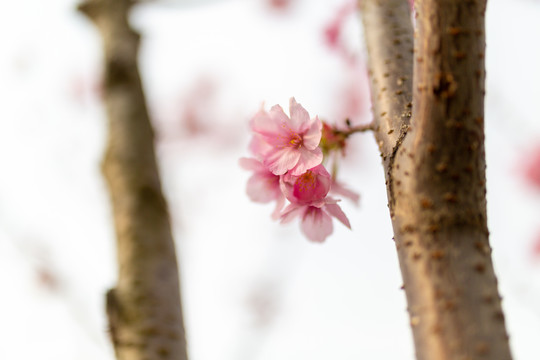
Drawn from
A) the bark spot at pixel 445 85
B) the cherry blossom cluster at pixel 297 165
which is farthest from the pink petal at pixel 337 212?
the bark spot at pixel 445 85

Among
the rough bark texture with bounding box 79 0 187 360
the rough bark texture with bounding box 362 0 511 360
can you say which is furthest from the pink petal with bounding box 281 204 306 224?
the rough bark texture with bounding box 79 0 187 360

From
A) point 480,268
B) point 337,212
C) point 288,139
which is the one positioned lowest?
point 480,268

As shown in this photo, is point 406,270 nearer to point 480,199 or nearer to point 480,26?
point 480,199

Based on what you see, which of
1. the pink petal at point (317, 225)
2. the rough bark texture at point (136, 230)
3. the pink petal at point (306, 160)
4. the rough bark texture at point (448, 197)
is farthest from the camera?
the rough bark texture at point (136, 230)

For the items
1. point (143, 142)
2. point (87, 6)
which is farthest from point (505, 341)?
point (87, 6)

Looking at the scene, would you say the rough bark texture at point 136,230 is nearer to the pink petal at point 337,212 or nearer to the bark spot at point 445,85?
the pink petal at point 337,212

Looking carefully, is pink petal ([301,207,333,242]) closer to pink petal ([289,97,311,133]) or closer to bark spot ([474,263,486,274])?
pink petal ([289,97,311,133])

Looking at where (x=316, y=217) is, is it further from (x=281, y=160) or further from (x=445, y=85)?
(x=445, y=85)

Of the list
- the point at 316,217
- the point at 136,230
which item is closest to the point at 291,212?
the point at 316,217
